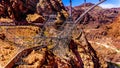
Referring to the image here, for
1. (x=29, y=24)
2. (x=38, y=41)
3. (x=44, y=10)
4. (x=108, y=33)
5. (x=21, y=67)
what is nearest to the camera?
(x=21, y=67)

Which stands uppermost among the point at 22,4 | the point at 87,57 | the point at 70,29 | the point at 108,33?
the point at 22,4

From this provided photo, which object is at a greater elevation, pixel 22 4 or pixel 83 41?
pixel 22 4

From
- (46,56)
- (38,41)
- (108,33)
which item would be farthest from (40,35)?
(108,33)

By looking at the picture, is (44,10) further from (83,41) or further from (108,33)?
(108,33)

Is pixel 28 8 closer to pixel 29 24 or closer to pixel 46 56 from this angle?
pixel 29 24

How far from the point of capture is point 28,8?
111 ft

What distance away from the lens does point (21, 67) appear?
24.8 meters

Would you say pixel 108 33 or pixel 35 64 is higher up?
pixel 35 64

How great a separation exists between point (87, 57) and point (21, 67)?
10.3 m

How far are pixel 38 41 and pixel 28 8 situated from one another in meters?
5.80

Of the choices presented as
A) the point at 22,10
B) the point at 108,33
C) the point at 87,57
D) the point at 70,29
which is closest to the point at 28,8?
the point at 22,10

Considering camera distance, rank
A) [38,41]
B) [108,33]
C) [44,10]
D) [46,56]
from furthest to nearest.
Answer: [108,33] < [44,10] < [38,41] < [46,56]

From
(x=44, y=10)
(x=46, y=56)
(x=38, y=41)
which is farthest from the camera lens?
(x=44, y=10)

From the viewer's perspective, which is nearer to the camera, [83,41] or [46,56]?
[46,56]
